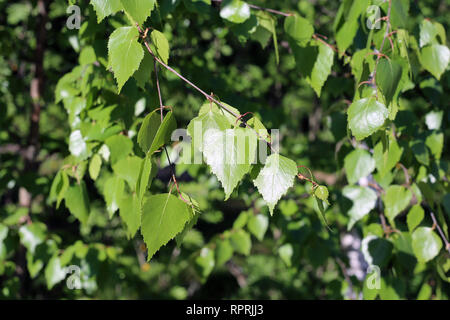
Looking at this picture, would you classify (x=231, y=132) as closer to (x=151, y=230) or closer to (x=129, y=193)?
(x=151, y=230)

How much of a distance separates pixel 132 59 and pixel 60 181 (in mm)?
530

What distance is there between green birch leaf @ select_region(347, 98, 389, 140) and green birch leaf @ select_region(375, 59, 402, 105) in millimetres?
41

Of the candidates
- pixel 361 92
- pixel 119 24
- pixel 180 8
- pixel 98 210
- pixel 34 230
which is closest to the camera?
pixel 361 92

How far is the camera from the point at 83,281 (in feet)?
4.75

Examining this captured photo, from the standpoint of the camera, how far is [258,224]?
1.54 metres

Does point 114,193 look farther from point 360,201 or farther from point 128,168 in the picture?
point 360,201

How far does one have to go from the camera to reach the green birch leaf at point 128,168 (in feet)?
3.28

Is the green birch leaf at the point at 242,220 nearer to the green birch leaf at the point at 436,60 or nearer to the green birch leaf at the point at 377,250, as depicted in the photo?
the green birch leaf at the point at 377,250

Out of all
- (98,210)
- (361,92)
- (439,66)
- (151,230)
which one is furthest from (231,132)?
(98,210)

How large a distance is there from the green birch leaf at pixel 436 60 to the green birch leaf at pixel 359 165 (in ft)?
0.85

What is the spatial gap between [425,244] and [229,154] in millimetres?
735

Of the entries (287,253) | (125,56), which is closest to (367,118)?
(125,56)

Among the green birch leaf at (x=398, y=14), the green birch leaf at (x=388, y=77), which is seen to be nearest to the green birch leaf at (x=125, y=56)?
the green birch leaf at (x=388, y=77)
